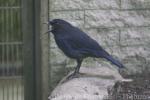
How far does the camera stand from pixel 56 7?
697cm

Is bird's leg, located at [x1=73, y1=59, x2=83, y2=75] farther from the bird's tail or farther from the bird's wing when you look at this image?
the bird's tail

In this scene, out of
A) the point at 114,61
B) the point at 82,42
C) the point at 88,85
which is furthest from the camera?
the point at 114,61

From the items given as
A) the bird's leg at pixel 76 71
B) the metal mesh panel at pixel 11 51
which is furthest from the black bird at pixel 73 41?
the metal mesh panel at pixel 11 51

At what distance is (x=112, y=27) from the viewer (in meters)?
7.05

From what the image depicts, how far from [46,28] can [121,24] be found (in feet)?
2.87

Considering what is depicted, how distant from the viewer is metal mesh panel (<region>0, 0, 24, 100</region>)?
7072 mm

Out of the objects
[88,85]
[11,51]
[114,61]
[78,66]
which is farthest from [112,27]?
[11,51]

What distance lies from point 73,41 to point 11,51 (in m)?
0.77

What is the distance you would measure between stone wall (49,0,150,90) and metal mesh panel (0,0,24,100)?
0.41 m

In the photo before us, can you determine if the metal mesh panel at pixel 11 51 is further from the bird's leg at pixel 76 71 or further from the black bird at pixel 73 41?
the bird's leg at pixel 76 71

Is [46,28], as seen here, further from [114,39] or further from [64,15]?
[114,39]

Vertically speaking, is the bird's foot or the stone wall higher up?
the stone wall

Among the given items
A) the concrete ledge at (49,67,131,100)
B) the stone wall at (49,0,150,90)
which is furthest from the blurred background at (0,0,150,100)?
the concrete ledge at (49,67,131,100)

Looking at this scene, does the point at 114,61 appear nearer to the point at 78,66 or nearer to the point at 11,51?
the point at 78,66
